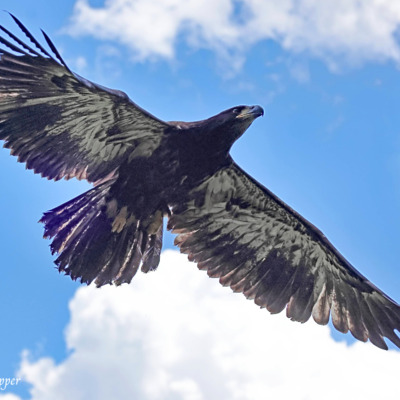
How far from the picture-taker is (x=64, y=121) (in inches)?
357

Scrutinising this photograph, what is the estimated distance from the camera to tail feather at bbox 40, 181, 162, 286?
910 cm

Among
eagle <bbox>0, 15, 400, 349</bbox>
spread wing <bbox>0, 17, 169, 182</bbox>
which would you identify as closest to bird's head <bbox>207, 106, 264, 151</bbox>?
eagle <bbox>0, 15, 400, 349</bbox>

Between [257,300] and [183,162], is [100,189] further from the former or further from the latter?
[257,300]

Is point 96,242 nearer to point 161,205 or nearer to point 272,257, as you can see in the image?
point 161,205

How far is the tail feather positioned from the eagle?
1 cm

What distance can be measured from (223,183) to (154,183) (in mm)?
899

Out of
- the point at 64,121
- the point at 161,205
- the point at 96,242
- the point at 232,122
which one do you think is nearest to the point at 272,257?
the point at 161,205

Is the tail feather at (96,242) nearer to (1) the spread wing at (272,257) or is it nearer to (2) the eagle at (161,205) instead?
(2) the eagle at (161,205)

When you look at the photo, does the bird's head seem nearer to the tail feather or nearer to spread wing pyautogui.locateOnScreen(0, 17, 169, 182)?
spread wing pyautogui.locateOnScreen(0, 17, 169, 182)

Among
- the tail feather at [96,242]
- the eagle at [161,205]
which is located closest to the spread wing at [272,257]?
the eagle at [161,205]

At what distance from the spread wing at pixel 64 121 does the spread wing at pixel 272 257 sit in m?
1.02

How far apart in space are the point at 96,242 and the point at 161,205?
82 cm

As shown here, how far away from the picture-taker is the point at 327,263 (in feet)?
33.0

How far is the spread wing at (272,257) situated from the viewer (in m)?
9.79
